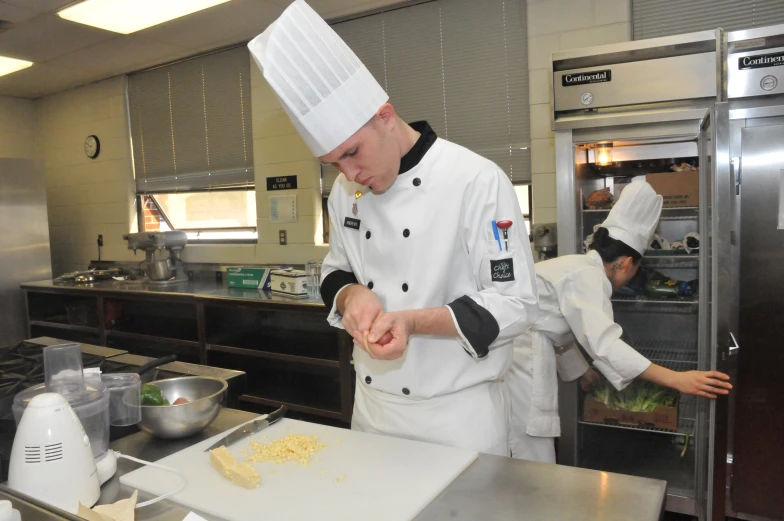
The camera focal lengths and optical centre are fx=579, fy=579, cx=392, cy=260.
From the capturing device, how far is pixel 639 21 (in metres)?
3.03

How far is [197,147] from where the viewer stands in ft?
16.3

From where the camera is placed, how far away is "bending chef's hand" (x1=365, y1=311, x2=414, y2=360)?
1288 mm

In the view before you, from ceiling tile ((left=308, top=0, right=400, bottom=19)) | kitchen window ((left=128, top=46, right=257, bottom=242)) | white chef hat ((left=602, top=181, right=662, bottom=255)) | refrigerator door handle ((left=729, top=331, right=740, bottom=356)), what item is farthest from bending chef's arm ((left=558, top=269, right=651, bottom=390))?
kitchen window ((left=128, top=46, right=257, bottom=242))

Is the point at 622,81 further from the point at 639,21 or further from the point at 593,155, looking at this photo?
the point at 639,21

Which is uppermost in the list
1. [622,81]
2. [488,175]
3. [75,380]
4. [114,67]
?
[114,67]

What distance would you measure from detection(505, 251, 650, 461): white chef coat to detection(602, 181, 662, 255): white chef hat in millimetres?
182

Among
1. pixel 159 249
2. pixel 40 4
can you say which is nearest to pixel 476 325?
pixel 40 4

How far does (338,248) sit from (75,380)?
0.78 meters

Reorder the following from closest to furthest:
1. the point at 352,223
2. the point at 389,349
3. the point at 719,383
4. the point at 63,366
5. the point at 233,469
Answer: the point at 233,469
the point at 389,349
the point at 63,366
the point at 352,223
the point at 719,383

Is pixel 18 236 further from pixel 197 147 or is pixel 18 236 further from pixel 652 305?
pixel 652 305

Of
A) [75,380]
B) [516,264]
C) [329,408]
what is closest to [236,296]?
[329,408]

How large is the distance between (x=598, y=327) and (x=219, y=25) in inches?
130

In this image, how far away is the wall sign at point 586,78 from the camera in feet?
8.41

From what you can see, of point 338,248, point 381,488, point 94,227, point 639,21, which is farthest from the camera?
point 94,227
